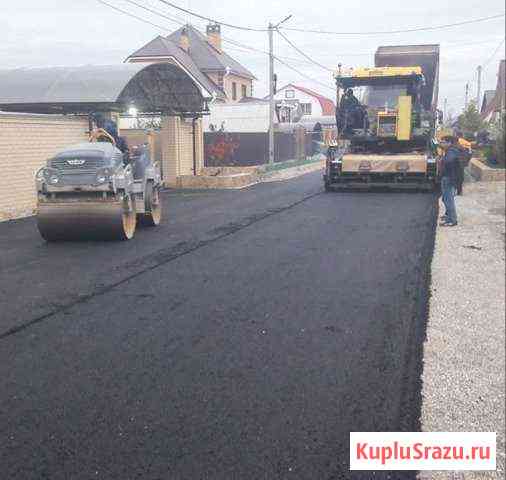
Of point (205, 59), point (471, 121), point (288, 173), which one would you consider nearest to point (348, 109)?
point (288, 173)

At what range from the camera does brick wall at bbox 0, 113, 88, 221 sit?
50.9 ft

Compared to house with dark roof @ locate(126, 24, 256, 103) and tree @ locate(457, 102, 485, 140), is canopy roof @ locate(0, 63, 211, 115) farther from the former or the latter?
tree @ locate(457, 102, 485, 140)

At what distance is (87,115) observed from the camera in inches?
750

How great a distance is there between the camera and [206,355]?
564cm

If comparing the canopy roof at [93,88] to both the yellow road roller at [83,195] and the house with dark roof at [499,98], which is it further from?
the house with dark roof at [499,98]

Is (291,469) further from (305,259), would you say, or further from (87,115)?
(87,115)

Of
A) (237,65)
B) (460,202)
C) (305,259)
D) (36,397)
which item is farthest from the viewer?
(237,65)

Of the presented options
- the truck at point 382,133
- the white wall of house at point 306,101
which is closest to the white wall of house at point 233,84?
the white wall of house at point 306,101

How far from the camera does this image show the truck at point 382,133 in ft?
62.9

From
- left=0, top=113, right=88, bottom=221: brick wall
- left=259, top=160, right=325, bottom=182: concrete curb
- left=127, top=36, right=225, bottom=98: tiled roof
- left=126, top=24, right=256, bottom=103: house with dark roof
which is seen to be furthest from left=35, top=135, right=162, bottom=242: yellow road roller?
left=127, top=36, right=225, bottom=98: tiled roof

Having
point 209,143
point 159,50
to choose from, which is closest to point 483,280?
point 209,143

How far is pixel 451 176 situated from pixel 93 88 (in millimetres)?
11196

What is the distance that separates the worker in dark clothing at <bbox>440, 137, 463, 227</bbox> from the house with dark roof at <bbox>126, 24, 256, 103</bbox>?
34.5 metres

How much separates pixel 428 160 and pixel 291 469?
16268 millimetres
